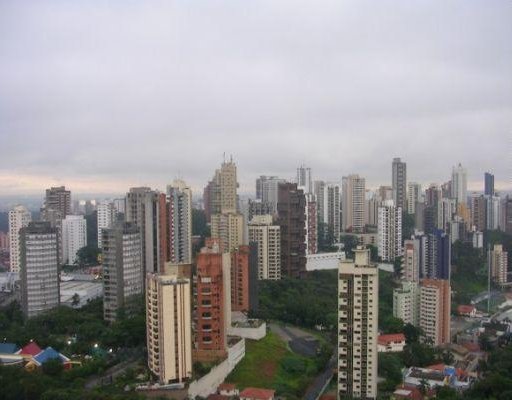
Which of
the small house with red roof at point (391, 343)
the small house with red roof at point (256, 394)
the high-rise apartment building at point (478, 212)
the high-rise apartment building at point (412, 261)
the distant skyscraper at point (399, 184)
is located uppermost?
the distant skyscraper at point (399, 184)

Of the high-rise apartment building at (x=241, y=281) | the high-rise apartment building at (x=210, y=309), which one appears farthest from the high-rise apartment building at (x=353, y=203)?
the high-rise apartment building at (x=210, y=309)

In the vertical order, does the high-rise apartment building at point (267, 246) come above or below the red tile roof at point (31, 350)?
above

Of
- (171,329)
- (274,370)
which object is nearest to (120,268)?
(274,370)

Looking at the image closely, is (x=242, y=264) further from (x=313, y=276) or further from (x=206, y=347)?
(x=313, y=276)

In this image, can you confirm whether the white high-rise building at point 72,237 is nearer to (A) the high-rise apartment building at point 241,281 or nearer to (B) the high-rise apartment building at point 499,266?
(A) the high-rise apartment building at point 241,281

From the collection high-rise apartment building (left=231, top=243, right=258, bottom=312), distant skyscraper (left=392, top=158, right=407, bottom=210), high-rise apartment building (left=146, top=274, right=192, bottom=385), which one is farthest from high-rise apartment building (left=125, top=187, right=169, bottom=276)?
distant skyscraper (left=392, top=158, right=407, bottom=210)

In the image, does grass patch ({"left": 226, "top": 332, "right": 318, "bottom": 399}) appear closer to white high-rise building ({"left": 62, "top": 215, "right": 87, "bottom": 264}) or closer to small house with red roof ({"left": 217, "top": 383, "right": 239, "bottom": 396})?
small house with red roof ({"left": 217, "top": 383, "right": 239, "bottom": 396})
